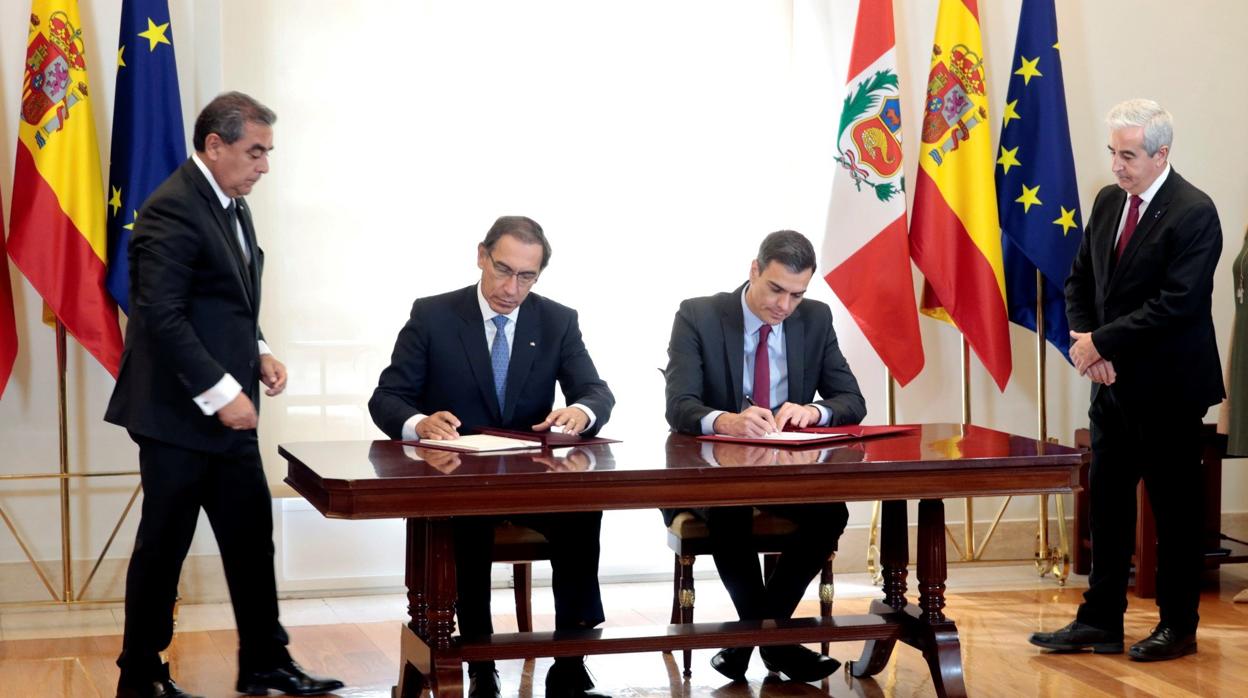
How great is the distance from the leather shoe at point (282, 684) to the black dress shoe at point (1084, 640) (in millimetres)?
2104

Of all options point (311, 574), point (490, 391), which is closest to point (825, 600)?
point (490, 391)

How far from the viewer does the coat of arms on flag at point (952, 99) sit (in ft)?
17.1

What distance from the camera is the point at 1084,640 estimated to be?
4.15 meters

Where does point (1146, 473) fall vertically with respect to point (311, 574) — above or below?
above

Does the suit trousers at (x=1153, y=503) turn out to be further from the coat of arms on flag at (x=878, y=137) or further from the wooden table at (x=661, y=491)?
the coat of arms on flag at (x=878, y=137)

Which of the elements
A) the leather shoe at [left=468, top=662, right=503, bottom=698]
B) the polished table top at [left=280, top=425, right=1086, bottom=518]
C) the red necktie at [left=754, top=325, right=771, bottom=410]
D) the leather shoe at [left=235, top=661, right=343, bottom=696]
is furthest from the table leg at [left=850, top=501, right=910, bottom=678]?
the leather shoe at [left=235, top=661, right=343, bottom=696]

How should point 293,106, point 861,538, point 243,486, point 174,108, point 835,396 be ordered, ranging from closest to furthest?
point 243,486 < point 835,396 < point 174,108 < point 293,106 < point 861,538

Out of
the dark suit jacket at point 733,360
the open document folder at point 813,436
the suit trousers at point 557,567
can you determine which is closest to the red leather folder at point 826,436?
the open document folder at point 813,436

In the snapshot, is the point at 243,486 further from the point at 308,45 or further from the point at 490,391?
the point at 308,45

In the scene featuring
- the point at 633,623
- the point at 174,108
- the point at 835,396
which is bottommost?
the point at 633,623

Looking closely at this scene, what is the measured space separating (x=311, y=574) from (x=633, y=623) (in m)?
1.29

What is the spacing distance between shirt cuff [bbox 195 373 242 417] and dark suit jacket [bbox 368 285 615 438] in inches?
15.2

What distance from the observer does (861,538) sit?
5.55 meters

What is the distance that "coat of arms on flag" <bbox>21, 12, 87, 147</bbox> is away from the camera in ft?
15.0
